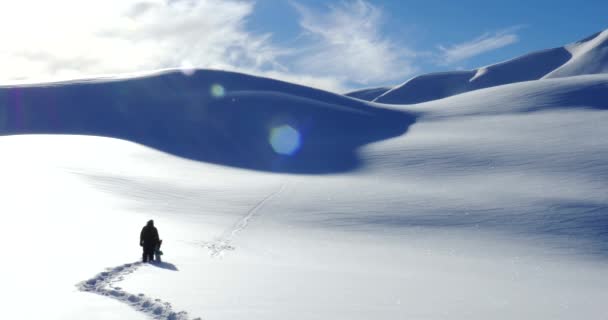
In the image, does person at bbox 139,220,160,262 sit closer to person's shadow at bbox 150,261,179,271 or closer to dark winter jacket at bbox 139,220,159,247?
dark winter jacket at bbox 139,220,159,247

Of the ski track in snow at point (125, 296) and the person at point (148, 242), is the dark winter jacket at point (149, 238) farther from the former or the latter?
the ski track in snow at point (125, 296)

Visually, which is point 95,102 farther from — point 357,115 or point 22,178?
point 22,178

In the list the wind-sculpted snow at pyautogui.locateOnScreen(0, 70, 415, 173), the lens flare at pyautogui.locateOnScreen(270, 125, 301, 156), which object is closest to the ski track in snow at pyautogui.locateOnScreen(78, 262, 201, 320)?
the wind-sculpted snow at pyautogui.locateOnScreen(0, 70, 415, 173)

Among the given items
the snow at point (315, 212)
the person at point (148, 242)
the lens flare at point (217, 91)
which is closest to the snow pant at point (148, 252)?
the person at point (148, 242)

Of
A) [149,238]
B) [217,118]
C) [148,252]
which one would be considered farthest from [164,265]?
[217,118]

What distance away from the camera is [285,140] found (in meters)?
47.8

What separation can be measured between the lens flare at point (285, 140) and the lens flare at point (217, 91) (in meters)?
11.5

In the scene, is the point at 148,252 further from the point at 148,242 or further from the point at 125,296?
the point at 125,296

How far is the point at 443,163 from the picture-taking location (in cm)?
3184

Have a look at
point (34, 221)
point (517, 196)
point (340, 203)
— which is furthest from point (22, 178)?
point (517, 196)

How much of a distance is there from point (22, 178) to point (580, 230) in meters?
21.1

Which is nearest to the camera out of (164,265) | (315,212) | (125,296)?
(125,296)

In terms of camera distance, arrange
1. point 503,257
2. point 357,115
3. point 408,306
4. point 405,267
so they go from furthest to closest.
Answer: point 357,115, point 503,257, point 405,267, point 408,306

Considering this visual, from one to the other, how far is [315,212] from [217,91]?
43.4 m
